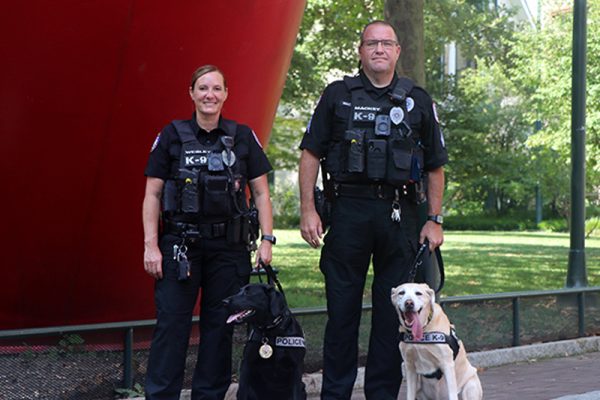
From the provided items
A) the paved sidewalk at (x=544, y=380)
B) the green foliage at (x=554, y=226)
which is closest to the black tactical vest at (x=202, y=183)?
the paved sidewalk at (x=544, y=380)

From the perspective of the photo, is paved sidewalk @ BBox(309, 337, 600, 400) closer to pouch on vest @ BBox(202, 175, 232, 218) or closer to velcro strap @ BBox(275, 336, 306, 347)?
velcro strap @ BBox(275, 336, 306, 347)

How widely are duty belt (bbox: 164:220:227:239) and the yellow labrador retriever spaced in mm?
947

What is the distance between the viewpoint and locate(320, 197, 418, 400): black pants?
5527mm

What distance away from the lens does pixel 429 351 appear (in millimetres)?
5402

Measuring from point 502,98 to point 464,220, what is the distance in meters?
5.66

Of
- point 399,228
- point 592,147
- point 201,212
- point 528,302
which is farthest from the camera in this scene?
point 592,147

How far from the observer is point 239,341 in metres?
6.93

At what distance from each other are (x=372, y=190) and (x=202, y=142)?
3.07ft

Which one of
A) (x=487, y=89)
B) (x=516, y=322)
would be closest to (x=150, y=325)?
(x=516, y=322)

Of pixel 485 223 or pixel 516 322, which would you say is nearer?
pixel 516 322

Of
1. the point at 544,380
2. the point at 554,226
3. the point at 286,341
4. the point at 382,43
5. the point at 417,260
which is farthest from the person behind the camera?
the point at 554,226

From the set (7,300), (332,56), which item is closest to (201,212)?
(7,300)

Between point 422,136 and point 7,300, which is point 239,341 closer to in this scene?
point 7,300

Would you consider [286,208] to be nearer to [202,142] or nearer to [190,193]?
[202,142]
